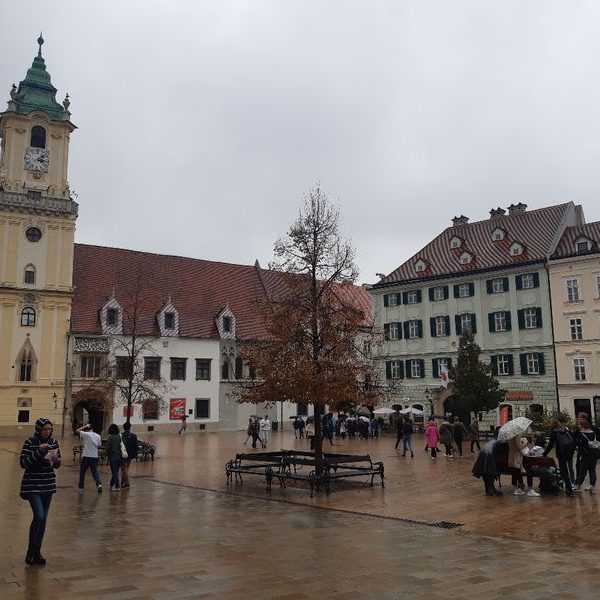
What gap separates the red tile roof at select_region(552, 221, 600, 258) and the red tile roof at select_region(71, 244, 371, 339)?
14.5 m

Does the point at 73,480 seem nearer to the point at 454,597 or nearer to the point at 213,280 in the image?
the point at 454,597

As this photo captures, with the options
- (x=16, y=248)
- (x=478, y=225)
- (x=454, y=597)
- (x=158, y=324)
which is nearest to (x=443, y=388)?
(x=478, y=225)

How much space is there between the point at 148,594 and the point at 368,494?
912cm

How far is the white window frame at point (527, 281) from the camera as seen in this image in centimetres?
4497

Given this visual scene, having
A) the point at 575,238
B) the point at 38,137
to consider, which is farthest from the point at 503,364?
the point at 38,137

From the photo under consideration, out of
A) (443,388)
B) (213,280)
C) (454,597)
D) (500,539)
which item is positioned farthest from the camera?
(213,280)

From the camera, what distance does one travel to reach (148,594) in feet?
23.4

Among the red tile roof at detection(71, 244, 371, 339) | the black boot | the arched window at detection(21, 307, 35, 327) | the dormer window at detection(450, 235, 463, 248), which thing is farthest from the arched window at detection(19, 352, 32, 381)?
the black boot

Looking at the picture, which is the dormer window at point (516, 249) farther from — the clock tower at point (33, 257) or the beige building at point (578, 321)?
the clock tower at point (33, 257)

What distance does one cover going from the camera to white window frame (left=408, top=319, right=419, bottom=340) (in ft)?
166

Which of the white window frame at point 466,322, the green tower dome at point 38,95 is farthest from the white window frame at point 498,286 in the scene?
the green tower dome at point 38,95

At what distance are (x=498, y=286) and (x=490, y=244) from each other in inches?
158

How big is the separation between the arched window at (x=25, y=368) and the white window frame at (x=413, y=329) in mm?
28241

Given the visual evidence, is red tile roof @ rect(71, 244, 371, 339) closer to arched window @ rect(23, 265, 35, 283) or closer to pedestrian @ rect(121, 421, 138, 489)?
arched window @ rect(23, 265, 35, 283)
